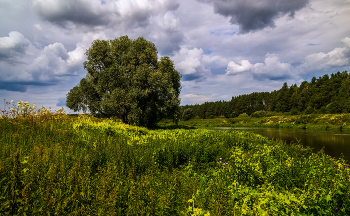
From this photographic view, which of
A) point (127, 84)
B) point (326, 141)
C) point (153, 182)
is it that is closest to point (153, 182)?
point (153, 182)

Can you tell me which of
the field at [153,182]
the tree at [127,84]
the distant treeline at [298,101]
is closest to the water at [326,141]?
the field at [153,182]

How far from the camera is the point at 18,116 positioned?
397 inches

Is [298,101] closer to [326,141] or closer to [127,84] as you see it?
[326,141]

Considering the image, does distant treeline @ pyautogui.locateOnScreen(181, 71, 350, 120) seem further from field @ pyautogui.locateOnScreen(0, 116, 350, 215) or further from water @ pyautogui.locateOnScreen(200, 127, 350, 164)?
field @ pyautogui.locateOnScreen(0, 116, 350, 215)

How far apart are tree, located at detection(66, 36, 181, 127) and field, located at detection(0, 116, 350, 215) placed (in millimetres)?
11742

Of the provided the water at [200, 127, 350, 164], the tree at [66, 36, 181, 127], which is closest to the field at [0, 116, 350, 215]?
the water at [200, 127, 350, 164]

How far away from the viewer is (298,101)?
244 feet

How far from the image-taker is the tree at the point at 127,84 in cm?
2038

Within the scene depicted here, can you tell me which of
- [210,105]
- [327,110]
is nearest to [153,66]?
[327,110]

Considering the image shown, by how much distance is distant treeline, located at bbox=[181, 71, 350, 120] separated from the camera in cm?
5901

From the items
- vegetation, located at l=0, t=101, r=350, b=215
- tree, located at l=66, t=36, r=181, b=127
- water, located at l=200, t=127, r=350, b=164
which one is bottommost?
water, located at l=200, t=127, r=350, b=164

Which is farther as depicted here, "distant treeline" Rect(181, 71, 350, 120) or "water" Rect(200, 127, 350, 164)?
"distant treeline" Rect(181, 71, 350, 120)

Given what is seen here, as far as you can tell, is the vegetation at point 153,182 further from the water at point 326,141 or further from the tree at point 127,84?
the tree at point 127,84

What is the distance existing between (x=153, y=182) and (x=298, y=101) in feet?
280
